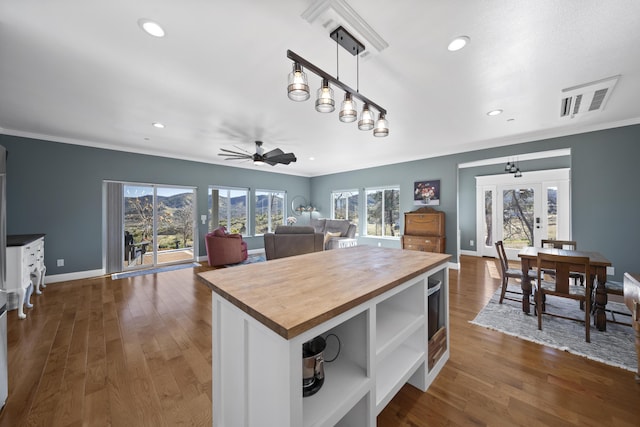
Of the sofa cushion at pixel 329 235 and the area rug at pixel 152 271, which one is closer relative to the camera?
the area rug at pixel 152 271

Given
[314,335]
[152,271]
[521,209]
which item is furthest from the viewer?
[521,209]

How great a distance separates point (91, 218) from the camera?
4562 mm

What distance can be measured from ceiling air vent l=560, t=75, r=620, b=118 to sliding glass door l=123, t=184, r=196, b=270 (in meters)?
7.06

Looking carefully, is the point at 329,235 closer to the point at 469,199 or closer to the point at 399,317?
the point at 469,199

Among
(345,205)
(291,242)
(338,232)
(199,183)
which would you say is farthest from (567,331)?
(199,183)

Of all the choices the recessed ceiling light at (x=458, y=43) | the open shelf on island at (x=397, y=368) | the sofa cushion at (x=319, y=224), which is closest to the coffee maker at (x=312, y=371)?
the open shelf on island at (x=397, y=368)

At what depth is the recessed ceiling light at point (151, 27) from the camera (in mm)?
1640

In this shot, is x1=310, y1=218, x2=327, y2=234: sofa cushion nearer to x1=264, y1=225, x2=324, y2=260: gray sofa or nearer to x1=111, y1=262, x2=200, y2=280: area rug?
x1=264, y1=225, x2=324, y2=260: gray sofa

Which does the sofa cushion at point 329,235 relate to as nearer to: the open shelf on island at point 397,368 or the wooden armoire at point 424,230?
Result: the wooden armoire at point 424,230

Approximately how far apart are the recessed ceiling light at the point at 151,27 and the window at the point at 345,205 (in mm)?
6227

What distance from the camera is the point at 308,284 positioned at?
1209 millimetres

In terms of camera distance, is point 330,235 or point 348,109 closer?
point 348,109

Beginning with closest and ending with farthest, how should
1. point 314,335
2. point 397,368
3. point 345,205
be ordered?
1. point 314,335
2. point 397,368
3. point 345,205

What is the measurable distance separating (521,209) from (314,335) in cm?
737
